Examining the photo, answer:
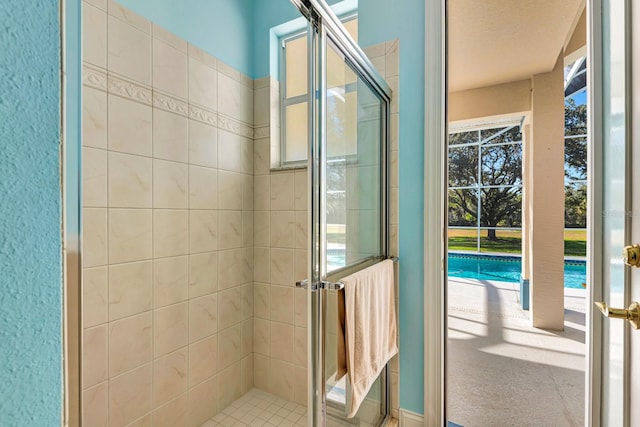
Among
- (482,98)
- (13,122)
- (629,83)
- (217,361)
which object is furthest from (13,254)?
(482,98)

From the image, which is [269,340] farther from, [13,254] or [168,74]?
[13,254]

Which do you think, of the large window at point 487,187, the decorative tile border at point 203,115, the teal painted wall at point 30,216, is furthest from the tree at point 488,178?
the teal painted wall at point 30,216

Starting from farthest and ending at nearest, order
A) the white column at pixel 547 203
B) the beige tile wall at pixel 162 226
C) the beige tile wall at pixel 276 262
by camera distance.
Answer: the white column at pixel 547 203, the beige tile wall at pixel 276 262, the beige tile wall at pixel 162 226

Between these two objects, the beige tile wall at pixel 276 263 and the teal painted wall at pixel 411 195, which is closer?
the teal painted wall at pixel 411 195

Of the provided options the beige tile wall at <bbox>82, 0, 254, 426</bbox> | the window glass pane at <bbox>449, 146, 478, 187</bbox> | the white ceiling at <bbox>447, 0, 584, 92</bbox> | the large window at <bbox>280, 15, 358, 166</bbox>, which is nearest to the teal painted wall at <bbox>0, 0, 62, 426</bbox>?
the beige tile wall at <bbox>82, 0, 254, 426</bbox>

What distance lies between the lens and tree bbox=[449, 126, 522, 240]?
11.2 ft

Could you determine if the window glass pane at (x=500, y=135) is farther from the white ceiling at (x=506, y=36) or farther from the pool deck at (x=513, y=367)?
the pool deck at (x=513, y=367)

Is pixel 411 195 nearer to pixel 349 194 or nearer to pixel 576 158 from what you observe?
pixel 349 194

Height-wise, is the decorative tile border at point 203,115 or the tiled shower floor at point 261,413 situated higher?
the decorative tile border at point 203,115

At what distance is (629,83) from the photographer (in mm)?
796

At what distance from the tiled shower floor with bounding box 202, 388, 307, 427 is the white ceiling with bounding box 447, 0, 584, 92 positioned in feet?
7.67

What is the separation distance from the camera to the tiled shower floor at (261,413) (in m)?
1.65

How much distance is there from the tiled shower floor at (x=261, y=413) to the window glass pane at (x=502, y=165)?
3241 millimetres

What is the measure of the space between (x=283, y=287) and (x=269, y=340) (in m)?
0.38
